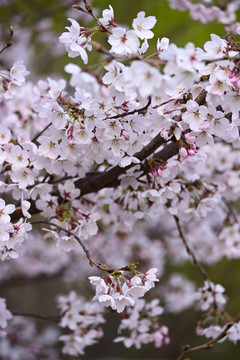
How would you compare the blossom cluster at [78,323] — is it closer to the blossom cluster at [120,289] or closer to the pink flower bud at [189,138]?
the blossom cluster at [120,289]

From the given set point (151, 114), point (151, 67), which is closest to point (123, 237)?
point (151, 114)

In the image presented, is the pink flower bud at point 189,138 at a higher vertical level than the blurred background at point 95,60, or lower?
higher

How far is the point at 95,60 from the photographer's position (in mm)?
4801

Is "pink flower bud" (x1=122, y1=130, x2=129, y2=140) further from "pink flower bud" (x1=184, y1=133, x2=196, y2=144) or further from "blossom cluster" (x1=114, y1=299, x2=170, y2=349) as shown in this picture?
"blossom cluster" (x1=114, y1=299, x2=170, y2=349)

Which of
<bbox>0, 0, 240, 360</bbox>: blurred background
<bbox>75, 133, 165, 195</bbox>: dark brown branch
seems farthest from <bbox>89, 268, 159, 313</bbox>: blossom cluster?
<bbox>0, 0, 240, 360</bbox>: blurred background

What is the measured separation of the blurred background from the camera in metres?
4.07

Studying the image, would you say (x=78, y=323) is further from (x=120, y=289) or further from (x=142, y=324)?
(x=120, y=289)

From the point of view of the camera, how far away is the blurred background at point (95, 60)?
407cm

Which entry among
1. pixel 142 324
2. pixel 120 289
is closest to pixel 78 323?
pixel 142 324

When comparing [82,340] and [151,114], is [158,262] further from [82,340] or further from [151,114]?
[151,114]

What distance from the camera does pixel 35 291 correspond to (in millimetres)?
5832

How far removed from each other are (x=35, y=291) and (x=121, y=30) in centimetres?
513

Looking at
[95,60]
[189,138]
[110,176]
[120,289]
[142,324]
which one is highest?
[189,138]

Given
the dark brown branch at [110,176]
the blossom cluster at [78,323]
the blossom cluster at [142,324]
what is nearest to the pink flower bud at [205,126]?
the dark brown branch at [110,176]
